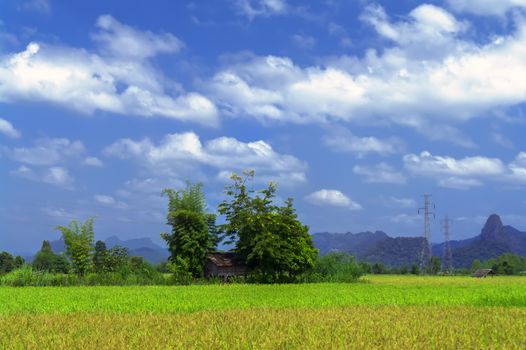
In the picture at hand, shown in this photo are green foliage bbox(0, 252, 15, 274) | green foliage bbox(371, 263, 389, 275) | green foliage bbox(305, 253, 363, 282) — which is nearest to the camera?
green foliage bbox(305, 253, 363, 282)

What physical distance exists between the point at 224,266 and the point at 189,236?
3.81m

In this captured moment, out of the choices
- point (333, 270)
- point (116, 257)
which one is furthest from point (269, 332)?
point (116, 257)

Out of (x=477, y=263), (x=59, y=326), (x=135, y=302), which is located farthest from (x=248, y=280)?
(x=477, y=263)

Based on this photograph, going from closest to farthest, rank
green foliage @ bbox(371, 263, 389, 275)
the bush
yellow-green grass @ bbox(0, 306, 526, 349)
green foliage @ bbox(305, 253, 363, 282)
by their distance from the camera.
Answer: yellow-green grass @ bbox(0, 306, 526, 349)
the bush
green foliage @ bbox(305, 253, 363, 282)
green foliage @ bbox(371, 263, 389, 275)

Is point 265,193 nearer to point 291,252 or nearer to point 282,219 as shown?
point 282,219

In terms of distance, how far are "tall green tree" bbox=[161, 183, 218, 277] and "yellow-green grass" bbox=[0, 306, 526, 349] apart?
30.1m

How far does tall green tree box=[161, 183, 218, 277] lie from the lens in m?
44.3

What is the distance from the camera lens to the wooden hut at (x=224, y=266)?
4572 cm

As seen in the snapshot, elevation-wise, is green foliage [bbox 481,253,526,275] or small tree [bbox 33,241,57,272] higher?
small tree [bbox 33,241,57,272]

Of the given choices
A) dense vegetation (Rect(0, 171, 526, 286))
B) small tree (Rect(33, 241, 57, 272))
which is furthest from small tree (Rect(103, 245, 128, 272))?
small tree (Rect(33, 241, 57, 272))

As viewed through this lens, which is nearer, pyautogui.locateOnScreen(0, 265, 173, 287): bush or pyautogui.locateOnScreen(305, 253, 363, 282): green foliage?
pyautogui.locateOnScreen(0, 265, 173, 287): bush

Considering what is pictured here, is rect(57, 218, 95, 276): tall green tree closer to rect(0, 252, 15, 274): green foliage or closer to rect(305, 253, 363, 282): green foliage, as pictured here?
rect(305, 253, 363, 282): green foliage

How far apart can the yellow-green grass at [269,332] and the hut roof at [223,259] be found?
31599 millimetres

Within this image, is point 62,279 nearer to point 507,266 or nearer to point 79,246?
point 79,246
